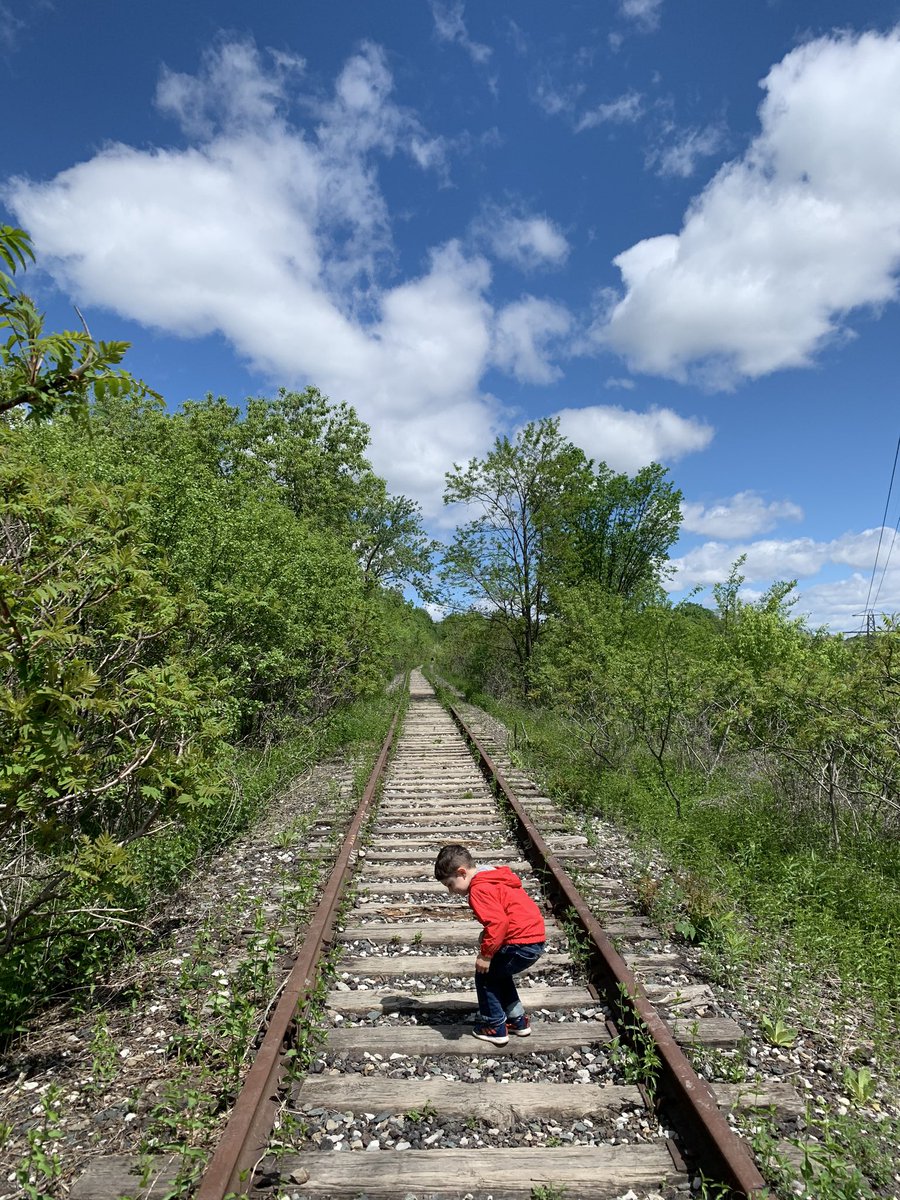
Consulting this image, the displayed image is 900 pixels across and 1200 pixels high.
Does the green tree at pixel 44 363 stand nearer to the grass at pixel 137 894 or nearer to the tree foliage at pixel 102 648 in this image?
the tree foliage at pixel 102 648

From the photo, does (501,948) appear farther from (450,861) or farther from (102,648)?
(102,648)

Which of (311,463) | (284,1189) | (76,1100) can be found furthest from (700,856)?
(311,463)

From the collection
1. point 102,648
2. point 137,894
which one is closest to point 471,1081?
point 137,894

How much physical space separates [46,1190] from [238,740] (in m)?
8.14

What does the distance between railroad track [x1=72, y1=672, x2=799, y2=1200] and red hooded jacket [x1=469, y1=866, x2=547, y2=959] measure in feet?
1.57

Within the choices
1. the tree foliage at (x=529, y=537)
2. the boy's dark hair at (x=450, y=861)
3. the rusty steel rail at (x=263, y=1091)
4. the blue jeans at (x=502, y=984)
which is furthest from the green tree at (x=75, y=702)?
the tree foliage at (x=529, y=537)

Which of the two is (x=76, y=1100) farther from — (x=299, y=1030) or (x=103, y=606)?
→ (x=103, y=606)

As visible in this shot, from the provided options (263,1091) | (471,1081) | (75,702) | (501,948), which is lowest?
(471,1081)

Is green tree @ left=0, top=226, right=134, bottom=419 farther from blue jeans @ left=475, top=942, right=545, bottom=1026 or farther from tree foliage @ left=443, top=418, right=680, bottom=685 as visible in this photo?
tree foliage @ left=443, top=418, right=680, bottom=685

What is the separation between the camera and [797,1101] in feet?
9.76

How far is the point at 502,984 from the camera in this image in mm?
3506

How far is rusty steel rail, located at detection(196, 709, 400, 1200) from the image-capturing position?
7.86 ft

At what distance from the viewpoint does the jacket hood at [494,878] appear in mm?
3715

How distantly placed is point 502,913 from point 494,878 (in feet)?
0.69
